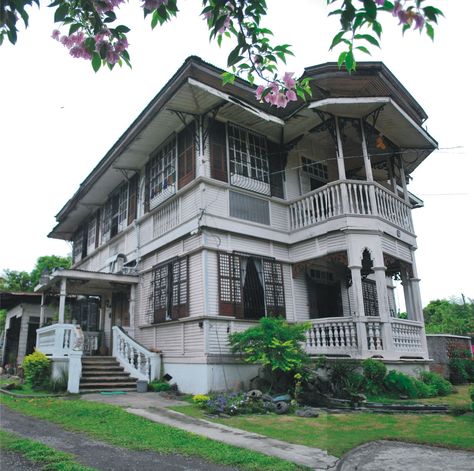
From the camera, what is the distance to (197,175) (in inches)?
501

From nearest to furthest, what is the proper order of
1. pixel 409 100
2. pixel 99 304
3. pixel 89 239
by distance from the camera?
pixel 409 100
pixel 99 304
pixel 89 239

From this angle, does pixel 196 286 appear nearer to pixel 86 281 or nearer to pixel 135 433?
pixel 86 281

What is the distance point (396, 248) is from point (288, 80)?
34.8 ft

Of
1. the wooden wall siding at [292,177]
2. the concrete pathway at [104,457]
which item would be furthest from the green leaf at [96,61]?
the wooden wall siding at [292,177]

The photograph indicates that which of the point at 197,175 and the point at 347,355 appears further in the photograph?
the point at 197,175

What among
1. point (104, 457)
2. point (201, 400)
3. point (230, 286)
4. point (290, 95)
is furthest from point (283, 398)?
point (290, 95)

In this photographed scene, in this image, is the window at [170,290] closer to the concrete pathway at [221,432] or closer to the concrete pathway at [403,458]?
the concrete pathway at [221,432]

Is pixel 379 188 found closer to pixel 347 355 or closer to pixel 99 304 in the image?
pixel 347 355

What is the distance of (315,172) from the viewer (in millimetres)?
15906

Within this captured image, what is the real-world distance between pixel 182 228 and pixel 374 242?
5.62 metres

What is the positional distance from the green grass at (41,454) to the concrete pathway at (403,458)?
2.97 metres

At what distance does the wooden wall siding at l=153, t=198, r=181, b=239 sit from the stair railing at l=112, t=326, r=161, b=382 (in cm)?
351

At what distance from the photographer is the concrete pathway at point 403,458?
193 inches

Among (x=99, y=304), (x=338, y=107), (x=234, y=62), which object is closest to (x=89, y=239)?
(x=99, y=304)
